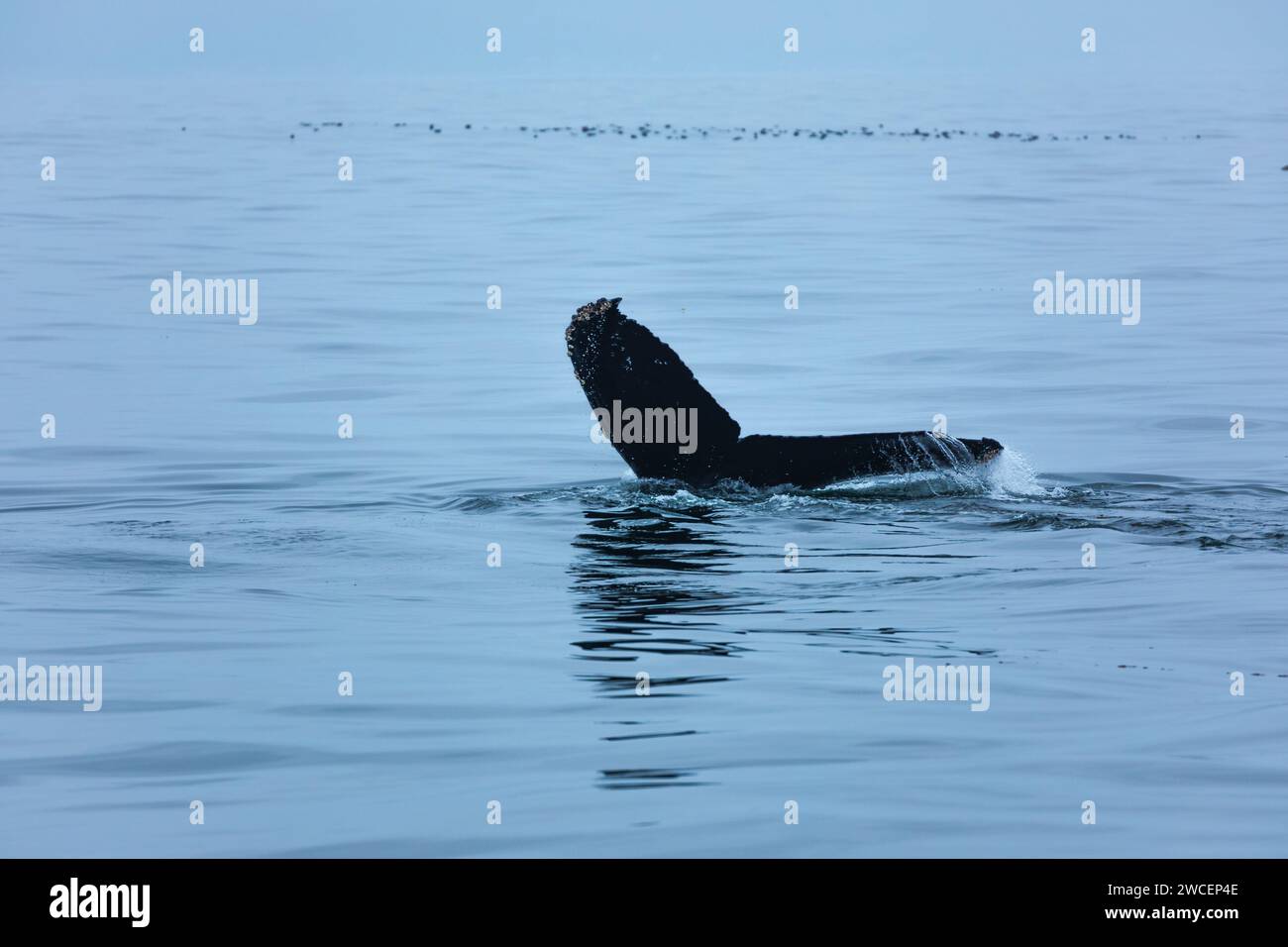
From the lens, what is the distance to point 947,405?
1948cm

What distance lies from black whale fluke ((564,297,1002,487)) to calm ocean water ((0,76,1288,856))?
0.68 ft

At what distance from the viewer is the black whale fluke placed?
12.7m

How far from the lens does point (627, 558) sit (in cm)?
1203

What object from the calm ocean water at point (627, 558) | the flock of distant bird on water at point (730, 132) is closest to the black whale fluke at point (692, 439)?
the calm ocean water at point (627, 558)

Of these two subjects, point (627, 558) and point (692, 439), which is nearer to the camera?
point (627, 558)

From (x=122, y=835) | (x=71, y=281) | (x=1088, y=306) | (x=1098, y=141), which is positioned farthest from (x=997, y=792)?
(x=1098, y=141)

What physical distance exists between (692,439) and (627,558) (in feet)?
5.18

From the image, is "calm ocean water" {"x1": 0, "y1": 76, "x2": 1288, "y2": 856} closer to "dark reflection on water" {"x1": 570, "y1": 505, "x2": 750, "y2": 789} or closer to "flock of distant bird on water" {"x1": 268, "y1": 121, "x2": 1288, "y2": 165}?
"dark reflection on water" {"x1": 570, "y1": 505, "x2": 750, "y2": 789}

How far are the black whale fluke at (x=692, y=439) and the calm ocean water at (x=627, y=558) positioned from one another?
0.21 metres

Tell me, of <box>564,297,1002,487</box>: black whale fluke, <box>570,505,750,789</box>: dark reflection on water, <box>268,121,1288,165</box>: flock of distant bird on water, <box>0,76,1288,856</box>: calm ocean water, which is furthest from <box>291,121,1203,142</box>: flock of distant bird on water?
<box>570,505,750,789</box>: dark reflection on water

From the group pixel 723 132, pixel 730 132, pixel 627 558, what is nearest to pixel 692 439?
pixel 627 558

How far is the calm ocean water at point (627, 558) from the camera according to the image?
7359 millimetres

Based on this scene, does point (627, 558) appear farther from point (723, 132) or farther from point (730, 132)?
point (723, 132)
